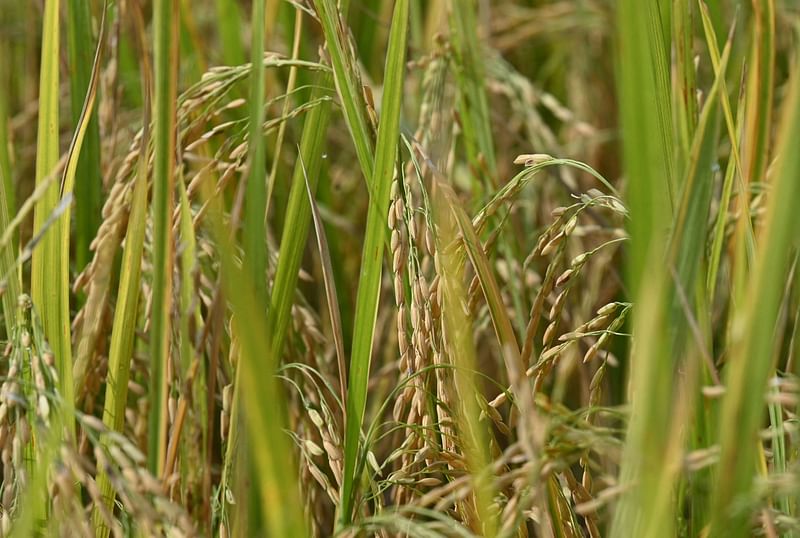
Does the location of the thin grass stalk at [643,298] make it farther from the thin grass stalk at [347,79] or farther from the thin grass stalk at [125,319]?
the thin grass stalk at [125,319]

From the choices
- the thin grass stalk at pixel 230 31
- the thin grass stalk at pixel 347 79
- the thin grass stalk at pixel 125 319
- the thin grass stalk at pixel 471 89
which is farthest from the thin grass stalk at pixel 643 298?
the thin grass stalk at pixel 230 31

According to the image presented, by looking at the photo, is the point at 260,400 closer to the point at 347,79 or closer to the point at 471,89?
the point at 347,79

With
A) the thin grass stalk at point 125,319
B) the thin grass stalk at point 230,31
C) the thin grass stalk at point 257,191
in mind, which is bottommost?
the thin grass stalk at point 125,319

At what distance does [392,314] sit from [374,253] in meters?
0.57

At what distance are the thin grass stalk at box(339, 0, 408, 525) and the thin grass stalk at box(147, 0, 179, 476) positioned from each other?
15 centimetres

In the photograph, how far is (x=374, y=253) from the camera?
732mm

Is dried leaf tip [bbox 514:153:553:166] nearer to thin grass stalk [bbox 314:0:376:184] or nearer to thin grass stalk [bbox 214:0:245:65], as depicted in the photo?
thin grass stalk [bbox 314:0:376:184]

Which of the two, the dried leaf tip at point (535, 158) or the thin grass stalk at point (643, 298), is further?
the dried leaf tip at point (535, 158)

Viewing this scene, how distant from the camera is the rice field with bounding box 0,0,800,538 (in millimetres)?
528

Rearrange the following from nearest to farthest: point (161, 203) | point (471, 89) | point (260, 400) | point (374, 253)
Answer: point (260, 400) < point (161, 203) < point (374, 253) < point (471, 89)

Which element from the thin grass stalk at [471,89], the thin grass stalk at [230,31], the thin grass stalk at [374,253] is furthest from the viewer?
the thin grass stalk at [230,31]

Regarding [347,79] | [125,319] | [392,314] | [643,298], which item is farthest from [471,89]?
[643,298]

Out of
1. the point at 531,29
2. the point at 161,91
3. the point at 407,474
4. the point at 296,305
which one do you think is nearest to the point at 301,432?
the point at 296,305

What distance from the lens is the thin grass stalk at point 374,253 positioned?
71 cm
